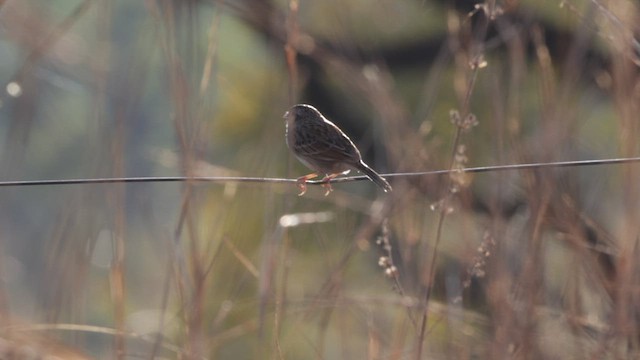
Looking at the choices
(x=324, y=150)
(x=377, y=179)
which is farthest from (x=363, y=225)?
(x=324, y=150)

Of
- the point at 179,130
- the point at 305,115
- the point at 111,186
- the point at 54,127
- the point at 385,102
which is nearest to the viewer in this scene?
the point at 179,130

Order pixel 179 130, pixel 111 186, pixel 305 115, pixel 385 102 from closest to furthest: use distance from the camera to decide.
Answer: pixel 179 130 < pixel 111 186 < pixel 385 102 < pixel 305 115

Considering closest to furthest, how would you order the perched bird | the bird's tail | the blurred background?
the blurred background → the bird's tail → the perched bird

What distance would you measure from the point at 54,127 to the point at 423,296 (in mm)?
6555

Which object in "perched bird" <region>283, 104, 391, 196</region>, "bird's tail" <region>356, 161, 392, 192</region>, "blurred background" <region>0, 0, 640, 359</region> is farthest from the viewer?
"perched bird" <region>283, 104, 391, 196</region>

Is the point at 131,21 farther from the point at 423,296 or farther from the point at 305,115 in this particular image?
the point at 423,296

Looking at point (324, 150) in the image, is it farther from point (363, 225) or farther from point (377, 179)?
point (363, 225)

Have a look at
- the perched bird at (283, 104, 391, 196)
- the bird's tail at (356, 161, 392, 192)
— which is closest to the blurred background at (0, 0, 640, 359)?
the bird's tail at (356, 161, 392, 192)

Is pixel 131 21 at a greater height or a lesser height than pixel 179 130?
greater

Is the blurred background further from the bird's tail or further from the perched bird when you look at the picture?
→ the perched bird

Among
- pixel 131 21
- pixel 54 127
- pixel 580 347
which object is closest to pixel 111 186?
pixel 580 347

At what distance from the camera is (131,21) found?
6.35 m

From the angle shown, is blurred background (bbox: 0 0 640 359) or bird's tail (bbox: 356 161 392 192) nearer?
blurred background (bbox: 0 0 640 359)

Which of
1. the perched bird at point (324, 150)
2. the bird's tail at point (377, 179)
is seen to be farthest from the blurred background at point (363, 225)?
the perched bird at point (324, 150)
